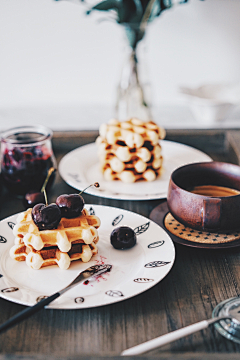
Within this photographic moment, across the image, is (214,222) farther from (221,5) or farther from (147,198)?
(221,5)

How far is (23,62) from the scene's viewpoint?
6.64 feet

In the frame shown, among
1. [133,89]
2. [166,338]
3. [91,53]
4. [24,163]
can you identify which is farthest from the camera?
[91,53]

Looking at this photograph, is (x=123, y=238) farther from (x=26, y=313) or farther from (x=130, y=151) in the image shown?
(x=130, y=151)

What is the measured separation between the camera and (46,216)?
624 millimetres

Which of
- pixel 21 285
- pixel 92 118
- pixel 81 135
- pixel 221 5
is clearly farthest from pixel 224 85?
pixel 21 285

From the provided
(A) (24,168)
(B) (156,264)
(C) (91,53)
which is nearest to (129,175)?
(A) (24,168)

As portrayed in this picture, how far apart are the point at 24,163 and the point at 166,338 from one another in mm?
562

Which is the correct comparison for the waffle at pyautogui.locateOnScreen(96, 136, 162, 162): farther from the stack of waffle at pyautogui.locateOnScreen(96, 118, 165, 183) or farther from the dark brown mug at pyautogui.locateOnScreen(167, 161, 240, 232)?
the dark brown mug at pyautogui.locateOnScreen(167, 161, 240, 232)

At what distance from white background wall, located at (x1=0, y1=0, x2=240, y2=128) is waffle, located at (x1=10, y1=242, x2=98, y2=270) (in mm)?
1400

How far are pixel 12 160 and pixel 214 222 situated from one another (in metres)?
0.50

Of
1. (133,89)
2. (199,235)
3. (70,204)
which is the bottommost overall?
(133,89)

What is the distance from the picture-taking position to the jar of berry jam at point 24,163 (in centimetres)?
91

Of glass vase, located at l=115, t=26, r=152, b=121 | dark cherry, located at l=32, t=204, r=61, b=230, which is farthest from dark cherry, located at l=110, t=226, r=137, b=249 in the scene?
glass vase, located at l=115, t=26, r=152, b=121

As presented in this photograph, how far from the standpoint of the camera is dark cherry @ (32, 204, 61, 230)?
62 cm
